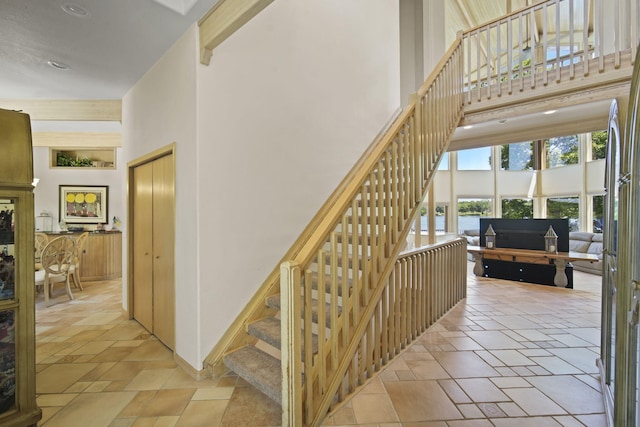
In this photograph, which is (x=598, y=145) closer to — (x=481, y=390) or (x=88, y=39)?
(x=481, y=390)

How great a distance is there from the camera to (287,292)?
64.6 inches

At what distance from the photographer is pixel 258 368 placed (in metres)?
2.22

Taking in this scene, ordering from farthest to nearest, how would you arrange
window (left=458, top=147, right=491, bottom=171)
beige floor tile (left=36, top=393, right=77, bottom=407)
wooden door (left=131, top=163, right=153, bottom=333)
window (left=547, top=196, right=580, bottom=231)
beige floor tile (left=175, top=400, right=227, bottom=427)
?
window (left=458, top=147, right=491, bottom=171) < window (left=547, top=196, right=580, bottom=231) < wooden door (left=131, top=163, right=153, bottom=333) < beige floor tile (left=36, top=393, right=77, bottom=407) < beige floor tile (left=175, top=400, right=227, bottom=427)

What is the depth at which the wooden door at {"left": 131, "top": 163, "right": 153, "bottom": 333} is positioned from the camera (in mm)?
3238

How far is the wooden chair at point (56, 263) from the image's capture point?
14.1 feet

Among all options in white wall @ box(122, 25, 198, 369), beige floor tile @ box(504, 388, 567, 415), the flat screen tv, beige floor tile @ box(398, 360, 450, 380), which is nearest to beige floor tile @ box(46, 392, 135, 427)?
white wall @ box(122, 25, 198, 369)

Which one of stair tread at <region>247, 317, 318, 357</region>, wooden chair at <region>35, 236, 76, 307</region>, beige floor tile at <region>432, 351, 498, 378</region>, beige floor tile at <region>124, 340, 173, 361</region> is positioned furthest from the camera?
wooden chair at <region>35, 236, 76, 307</region>

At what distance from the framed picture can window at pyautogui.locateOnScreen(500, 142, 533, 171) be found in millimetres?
12545

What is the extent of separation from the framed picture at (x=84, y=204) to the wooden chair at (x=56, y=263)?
181cm

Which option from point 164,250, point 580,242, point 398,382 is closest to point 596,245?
point 580,242

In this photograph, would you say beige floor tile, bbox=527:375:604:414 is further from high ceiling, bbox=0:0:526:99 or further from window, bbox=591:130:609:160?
window, bbox=591:130:609:160

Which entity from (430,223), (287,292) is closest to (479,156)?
(430,223)

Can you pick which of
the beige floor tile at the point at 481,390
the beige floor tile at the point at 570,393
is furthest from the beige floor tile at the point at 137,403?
the beige floor tile at the point at 570,393

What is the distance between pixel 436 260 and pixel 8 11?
445cm
